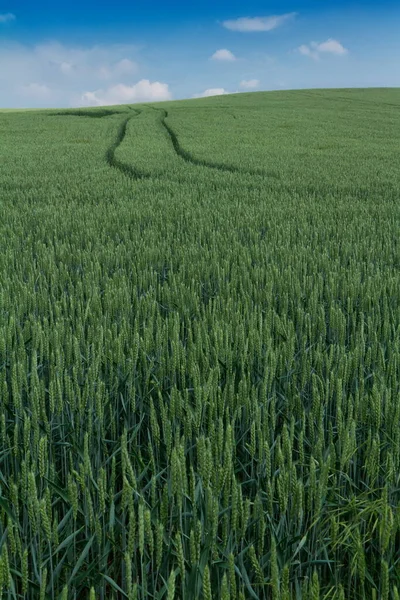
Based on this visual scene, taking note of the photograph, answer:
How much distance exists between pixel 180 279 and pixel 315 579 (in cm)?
329

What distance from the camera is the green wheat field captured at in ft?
4.63

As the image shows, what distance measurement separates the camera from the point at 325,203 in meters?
8.30

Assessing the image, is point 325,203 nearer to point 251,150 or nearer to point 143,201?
point 143,201

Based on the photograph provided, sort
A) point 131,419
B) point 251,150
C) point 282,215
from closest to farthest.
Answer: point 131,419 → point 282,215 → point 251,150

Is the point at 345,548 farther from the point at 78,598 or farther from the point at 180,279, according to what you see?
the point at 180,279

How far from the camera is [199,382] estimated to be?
1.96 meters

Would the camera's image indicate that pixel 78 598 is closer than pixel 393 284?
Yes

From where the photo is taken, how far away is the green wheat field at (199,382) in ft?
4.63

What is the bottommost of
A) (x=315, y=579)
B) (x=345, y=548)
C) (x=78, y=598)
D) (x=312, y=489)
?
(x=78, y=598)

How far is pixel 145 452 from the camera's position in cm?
205

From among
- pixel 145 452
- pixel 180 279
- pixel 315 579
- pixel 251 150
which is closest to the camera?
pixel 315 579

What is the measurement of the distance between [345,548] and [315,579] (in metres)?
0.60

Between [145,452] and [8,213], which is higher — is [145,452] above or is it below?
below

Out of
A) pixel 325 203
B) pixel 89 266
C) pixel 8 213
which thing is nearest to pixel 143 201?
pixel 8 213
